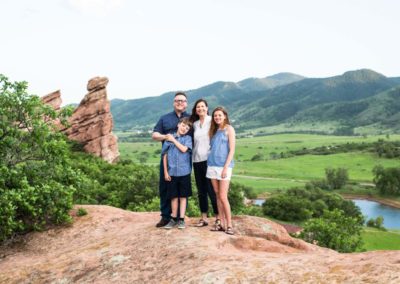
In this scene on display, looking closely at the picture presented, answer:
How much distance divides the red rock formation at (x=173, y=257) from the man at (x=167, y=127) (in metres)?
0.71

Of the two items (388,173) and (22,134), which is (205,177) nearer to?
(22,134)

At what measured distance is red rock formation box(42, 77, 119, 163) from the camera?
258 feet

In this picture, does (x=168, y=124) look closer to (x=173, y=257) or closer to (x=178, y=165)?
(x=178, y=165)

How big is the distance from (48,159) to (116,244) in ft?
22.0

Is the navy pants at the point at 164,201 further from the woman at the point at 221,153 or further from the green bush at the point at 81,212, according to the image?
the green bush at the point at 81,212

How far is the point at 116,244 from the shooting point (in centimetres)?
1330

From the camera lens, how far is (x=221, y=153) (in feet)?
41.2

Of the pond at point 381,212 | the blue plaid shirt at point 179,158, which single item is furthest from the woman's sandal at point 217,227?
the pond at point 381,212

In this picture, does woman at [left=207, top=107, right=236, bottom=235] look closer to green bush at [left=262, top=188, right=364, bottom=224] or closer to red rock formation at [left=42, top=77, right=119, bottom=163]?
red rock formation at [left=42, top=77, right=119, bottom=163]

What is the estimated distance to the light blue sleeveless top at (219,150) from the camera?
12547 mm

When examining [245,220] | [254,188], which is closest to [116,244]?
[245,220]

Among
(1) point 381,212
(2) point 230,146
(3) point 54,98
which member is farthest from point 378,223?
(2) point 230,146

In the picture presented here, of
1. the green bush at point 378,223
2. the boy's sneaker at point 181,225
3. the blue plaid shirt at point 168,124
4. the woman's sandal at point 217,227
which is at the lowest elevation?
the green bush at point 378,223

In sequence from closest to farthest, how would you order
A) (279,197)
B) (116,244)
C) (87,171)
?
(116,244), (87,171), (279,197)
